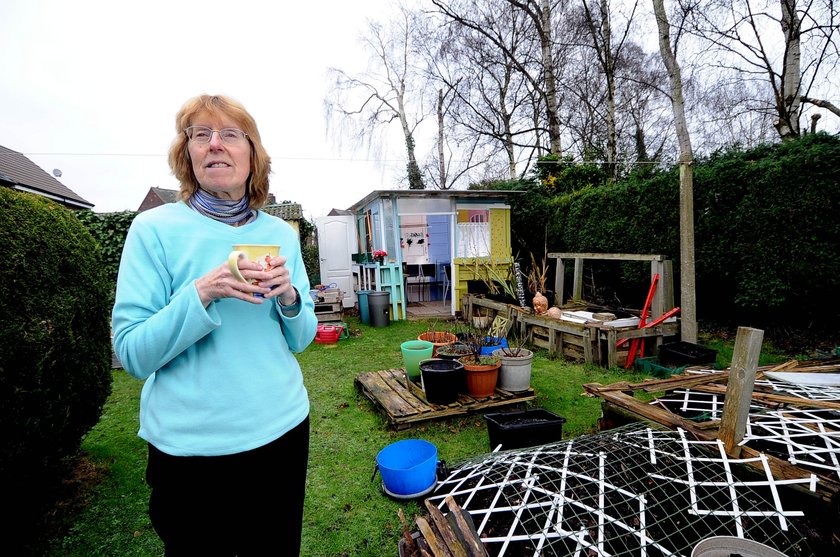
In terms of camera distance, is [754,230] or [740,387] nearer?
[740,387]

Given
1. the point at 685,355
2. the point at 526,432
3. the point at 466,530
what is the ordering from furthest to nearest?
1. the point at 685,355
2. the point at 526,432
3. the point at 466,530

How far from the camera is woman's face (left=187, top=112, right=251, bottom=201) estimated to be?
1024 mm

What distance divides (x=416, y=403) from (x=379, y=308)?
432 cm

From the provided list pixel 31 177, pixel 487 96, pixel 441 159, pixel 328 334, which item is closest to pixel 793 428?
pixel 328 334

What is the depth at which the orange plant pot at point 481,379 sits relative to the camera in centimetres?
354

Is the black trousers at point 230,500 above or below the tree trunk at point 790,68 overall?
below

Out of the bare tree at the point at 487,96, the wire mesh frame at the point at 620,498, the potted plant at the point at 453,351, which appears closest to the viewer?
the wire mesh frame at the point at 620,498

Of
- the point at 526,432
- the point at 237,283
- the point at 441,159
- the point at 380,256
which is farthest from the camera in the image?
the point at 441,159

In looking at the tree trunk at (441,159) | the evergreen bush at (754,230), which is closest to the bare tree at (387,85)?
the tree trunk at (441,159)

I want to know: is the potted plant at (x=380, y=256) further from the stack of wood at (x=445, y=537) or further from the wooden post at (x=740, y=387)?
the wooden post at (x=740, y=387)

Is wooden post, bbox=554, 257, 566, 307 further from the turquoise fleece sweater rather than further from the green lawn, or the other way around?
the turquoise fleece sweater

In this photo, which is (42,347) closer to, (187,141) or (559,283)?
(187,141)

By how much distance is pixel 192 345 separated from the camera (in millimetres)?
979

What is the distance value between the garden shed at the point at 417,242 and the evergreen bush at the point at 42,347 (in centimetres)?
595
